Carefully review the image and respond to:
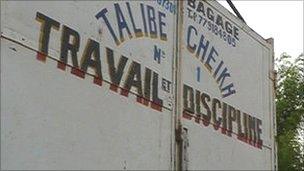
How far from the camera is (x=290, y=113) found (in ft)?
51.8

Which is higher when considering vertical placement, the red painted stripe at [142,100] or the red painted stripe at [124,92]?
the red painted stripe at [124,92]

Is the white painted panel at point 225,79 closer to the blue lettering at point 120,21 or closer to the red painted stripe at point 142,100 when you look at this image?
the red painted stripe at point 142,100

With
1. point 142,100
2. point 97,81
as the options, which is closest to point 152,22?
point 142,100

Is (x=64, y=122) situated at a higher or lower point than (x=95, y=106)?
lower

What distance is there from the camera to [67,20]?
3.03 meters

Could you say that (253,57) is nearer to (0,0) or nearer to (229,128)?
Result: (229,128)

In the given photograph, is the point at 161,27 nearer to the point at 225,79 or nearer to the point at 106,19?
the point at 106,19

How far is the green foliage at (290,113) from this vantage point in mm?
14047

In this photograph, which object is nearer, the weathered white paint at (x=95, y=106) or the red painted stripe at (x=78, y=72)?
the weathered white paint at (x=95, y=106)

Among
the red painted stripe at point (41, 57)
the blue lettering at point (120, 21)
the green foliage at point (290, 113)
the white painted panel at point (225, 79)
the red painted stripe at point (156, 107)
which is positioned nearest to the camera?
the red painted stripe at point (41, 57)

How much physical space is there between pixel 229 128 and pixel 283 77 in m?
13.0

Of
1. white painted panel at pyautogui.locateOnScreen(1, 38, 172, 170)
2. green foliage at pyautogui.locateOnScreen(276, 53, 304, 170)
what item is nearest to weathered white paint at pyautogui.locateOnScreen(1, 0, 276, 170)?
white painted panel at pyautogui.locateOnScreen(1, 38, 172, 170)

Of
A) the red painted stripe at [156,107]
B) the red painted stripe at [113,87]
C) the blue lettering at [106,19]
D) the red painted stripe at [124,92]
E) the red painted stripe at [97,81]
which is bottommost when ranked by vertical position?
the red painted stripe at [156,107]

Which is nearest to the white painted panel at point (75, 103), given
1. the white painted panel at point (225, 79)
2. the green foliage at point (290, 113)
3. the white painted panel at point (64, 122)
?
the white painted panel at point (64, 122)
